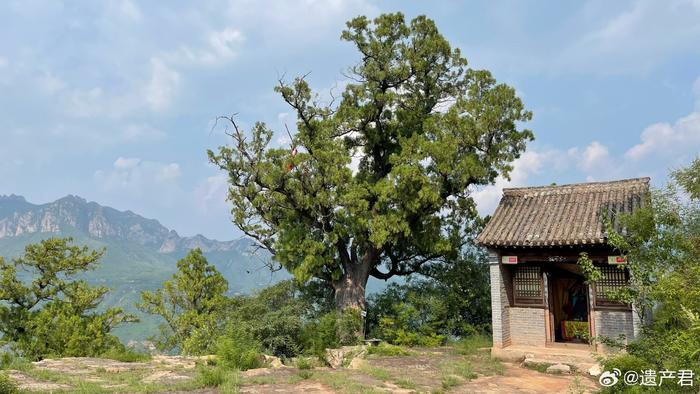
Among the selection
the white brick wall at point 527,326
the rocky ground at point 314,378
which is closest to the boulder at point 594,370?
the rocky ground at point 314,378

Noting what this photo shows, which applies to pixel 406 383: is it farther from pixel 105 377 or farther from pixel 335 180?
pixel 335 180

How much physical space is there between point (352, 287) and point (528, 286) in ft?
20.3

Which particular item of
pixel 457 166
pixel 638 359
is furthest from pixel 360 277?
pixel 638 359

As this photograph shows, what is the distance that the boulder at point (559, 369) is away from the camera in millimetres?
12163

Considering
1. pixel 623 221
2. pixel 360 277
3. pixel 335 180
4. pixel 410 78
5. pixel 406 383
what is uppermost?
pixel 410 78

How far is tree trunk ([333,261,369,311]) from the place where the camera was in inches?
715

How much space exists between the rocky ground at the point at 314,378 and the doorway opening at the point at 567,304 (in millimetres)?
2826

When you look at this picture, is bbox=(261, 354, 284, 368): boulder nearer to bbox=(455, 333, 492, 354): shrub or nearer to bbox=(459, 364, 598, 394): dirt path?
bbox=(459, 364, 598, 394): dirt path

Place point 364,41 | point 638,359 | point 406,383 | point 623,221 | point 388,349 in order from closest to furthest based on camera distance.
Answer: point 638,359, point 406,383, point 623,221, point 388,349, point 364,41

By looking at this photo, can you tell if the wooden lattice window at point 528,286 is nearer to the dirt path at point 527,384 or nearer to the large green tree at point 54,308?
the dirt path at point 527,384

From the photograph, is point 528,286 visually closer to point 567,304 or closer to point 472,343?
point 567,304

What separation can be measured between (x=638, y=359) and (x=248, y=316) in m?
11.9

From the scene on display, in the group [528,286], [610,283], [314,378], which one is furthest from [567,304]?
[314,378]

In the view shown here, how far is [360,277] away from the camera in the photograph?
Answer: 725 inches
